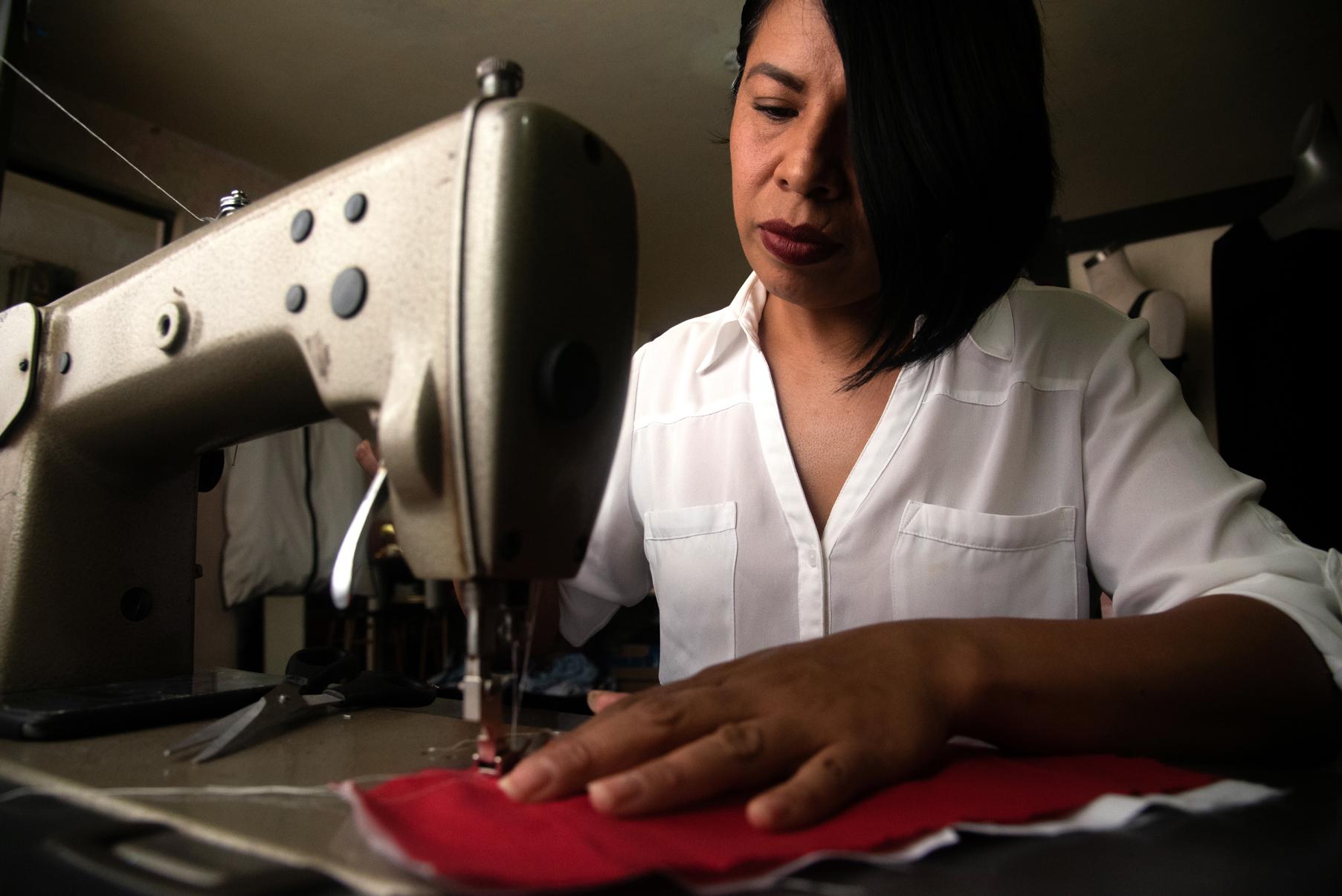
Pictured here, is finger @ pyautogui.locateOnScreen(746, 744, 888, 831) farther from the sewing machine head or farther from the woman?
the sewing machine head

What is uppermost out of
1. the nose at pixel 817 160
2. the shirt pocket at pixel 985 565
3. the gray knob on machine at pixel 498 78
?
the nose at pixel 817 160

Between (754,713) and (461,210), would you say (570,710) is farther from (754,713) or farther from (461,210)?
(461,210)

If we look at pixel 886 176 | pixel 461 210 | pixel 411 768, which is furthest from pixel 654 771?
pixel 886 176

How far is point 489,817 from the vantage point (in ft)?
1.35

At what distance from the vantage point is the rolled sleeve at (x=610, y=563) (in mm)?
1188

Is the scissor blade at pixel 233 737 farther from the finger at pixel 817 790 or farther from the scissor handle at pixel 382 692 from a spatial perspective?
the finger at pixel 817 790

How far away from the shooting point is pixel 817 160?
86 cm

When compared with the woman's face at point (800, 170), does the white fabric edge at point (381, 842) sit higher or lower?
lower

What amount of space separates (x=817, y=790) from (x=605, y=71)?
3246mm

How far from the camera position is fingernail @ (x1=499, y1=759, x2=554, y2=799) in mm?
448

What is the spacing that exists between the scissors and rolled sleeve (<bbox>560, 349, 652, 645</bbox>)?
1.07 feet

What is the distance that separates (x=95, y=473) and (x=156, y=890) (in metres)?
0.60

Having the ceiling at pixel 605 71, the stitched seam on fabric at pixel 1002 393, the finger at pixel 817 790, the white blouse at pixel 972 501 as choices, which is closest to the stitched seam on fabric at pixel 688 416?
the white blouse at pixel 972 501

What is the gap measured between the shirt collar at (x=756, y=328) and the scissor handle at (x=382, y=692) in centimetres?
56
